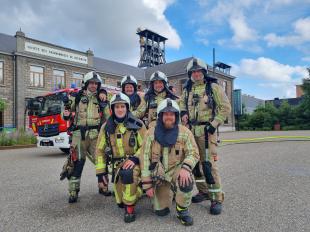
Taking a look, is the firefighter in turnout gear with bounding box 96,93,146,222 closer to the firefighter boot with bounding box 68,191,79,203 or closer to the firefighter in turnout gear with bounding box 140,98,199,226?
the firefighter in turnout gear with bounding box 140,98,199,226

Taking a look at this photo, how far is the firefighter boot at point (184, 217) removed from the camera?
3172 millimetres

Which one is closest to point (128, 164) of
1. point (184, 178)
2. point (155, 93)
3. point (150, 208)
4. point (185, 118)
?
point (184, 178)

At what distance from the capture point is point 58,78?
25.7 metres

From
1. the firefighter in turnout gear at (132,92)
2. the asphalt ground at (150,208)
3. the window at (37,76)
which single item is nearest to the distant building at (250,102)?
the window at (37,76)

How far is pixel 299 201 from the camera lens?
4.02 metres

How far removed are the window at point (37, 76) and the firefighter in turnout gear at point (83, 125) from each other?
2178 cm

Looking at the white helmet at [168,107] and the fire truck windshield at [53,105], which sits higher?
the fire truck windshield at [53,105]

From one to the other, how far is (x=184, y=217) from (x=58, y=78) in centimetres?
2493

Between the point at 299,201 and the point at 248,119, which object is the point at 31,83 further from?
the point at 248,119

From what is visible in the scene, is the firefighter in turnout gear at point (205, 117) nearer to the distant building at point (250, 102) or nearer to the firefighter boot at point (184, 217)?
the firefighter boot at point (184, 217)

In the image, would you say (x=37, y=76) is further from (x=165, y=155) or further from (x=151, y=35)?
(x=151, y=35)

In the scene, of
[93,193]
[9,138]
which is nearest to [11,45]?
[9,138]

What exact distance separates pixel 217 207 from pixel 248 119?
39333 millimetres

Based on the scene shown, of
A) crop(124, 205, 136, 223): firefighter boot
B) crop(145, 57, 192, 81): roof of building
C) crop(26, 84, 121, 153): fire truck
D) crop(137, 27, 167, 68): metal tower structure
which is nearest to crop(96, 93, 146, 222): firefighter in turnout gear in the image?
crop(124, 205, 136, 223): firefighter boot
